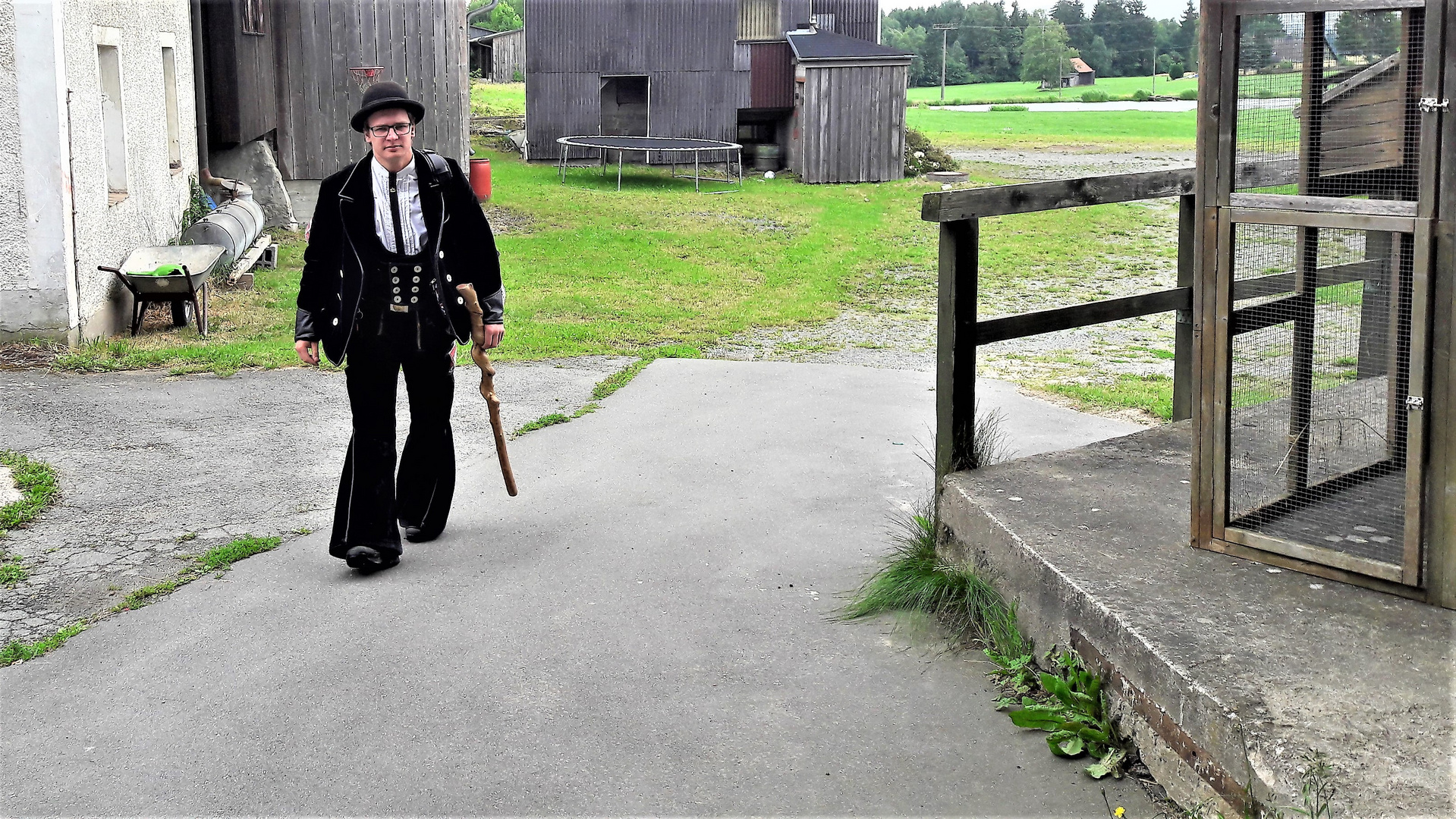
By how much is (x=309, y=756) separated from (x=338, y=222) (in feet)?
7.53

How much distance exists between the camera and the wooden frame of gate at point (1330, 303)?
12.9ft

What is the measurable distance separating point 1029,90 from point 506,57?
1941 inches

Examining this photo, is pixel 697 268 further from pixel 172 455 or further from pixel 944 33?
pixel 944 33

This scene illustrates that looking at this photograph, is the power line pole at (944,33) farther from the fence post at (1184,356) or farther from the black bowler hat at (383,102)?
the black bowler hat at (383,102)

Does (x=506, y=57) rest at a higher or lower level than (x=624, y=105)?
higher

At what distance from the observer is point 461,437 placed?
7.66m

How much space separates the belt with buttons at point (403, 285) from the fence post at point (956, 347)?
6.72 feet

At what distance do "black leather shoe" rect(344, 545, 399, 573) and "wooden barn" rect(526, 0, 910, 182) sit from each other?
75.4 feet

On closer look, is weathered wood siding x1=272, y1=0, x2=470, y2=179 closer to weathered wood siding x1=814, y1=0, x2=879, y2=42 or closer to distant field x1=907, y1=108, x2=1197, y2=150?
weathered wood siding x1=814, y1=0, x2=879, y2=42

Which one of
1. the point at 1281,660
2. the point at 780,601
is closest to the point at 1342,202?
the point at 1281,660

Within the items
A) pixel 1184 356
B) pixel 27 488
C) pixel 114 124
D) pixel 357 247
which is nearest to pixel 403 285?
pixel 357 247

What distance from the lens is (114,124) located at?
Result: 11.4 m

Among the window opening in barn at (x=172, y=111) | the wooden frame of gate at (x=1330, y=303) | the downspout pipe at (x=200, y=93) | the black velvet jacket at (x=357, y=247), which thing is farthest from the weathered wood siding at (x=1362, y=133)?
the downspout pipe at (x=200, y=93)

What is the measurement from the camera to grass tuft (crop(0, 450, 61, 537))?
608 cm
